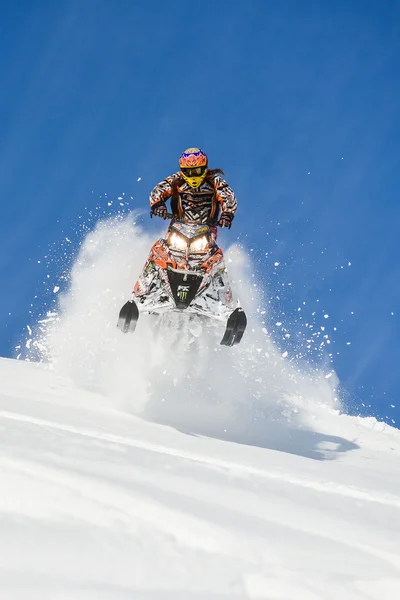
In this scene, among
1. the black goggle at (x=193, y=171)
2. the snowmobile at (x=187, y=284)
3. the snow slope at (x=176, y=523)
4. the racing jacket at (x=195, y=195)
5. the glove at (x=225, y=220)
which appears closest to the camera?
the snow slope at (x=176, y=523)

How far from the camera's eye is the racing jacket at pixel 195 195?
8453mm

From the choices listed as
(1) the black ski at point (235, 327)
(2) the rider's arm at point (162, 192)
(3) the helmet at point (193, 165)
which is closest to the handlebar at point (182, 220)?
(2) the rider's arm at point (162, 192)

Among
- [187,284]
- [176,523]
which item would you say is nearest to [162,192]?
[187,284]

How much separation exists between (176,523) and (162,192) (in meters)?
6.34

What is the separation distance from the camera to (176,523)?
2.63 meters

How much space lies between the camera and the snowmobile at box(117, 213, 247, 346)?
7691 millimetres

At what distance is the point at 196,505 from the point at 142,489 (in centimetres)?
30

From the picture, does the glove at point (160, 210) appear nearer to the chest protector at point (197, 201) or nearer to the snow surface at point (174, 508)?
the chest protector at point (197, 201)

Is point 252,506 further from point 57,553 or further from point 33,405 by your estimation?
point 33,405

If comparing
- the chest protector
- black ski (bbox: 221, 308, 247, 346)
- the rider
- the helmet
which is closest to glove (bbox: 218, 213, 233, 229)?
the rider

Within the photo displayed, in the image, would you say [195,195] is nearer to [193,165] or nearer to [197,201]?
[197,201]

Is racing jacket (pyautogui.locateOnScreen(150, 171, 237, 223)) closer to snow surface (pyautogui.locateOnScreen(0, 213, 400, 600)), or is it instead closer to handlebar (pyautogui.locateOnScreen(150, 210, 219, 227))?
handlebar (pyautogui.locateOnScreen(150, 210, 219, 227))

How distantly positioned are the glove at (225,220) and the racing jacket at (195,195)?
320mm

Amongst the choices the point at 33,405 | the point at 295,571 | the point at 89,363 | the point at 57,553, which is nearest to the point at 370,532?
the point at 295,571
